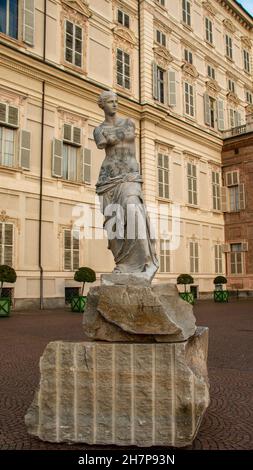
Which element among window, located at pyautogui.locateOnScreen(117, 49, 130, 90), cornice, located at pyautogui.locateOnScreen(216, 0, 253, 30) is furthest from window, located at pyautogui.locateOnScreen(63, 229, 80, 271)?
cornice, located at pyautogui.locateOnScreen(216, 0, 253, 30)

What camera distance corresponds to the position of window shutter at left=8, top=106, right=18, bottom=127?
16.5 metres

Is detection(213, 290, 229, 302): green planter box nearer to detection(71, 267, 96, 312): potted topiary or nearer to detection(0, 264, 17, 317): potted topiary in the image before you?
detection(71, 267, 96, 312): potted topiary

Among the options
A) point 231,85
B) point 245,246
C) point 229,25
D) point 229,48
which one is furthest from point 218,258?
point 229,25

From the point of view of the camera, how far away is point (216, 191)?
2638 centimetres

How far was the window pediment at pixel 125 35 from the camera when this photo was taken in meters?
21.3

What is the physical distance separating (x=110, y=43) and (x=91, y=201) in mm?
7530

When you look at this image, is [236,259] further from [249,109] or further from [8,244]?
[8,244]

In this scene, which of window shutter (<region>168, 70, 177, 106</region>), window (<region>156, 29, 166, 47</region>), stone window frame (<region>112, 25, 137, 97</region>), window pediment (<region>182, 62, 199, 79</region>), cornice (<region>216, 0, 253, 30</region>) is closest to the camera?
stone window frame (<region>112, 25, 137, 97</region>)

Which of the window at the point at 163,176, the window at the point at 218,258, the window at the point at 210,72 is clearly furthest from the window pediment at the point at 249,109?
the window at the point at 163,176

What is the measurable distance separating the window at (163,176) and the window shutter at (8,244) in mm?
8514

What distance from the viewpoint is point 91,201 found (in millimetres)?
18984

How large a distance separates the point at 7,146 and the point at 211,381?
13.1m

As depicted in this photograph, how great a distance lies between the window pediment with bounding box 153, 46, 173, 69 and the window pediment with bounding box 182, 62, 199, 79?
1.37 m
